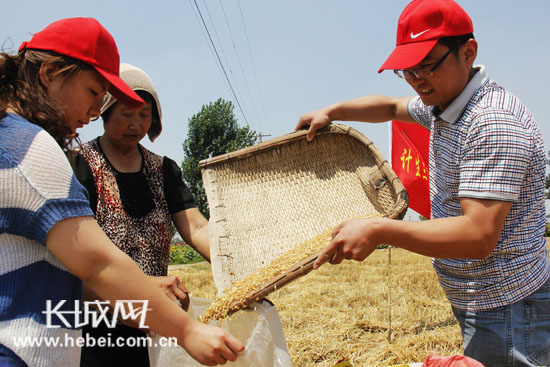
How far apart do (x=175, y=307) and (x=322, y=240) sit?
1043 millimetres

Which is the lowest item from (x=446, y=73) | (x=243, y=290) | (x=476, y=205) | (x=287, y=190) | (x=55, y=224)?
(x=243, y=290)

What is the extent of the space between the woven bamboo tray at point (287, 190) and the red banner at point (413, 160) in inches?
93.3

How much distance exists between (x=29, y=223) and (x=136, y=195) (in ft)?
3.31

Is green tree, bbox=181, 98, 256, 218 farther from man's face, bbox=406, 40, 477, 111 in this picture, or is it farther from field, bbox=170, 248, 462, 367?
man's face, bbox=406, 40, 477, 111

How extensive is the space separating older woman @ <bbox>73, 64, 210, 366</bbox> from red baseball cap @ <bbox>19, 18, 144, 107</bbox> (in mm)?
722

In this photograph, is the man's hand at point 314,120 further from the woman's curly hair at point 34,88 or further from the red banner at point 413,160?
the red banner at point 413,160

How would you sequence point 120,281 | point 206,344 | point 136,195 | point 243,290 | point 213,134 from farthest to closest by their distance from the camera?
1. point 213,134
2. point 136,195
3. point 243,290
4. point 206,344
5. point 120,281

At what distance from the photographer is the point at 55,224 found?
3.61ft

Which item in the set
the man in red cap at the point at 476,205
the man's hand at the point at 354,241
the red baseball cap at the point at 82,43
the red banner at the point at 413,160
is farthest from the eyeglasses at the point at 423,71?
the red banner at the point at 413,160

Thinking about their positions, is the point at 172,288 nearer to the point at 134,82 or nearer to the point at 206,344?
the point at 206,344

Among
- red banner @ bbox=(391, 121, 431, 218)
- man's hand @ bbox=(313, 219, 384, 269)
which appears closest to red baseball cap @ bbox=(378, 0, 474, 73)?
man's hand @ bbox=(313, 219, 384, 269)

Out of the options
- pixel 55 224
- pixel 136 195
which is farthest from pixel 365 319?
pixel 55 224

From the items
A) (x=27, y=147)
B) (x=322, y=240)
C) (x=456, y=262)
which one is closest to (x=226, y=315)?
(x=322, y=240)

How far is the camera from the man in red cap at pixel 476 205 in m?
1.52
